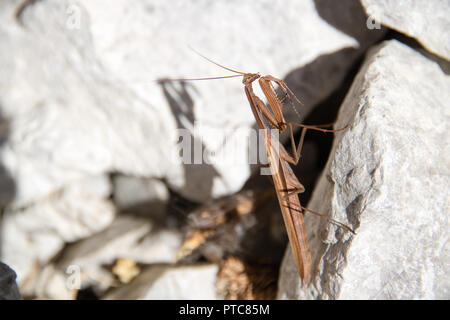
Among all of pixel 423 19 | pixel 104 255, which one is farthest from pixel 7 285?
pixel 423 19

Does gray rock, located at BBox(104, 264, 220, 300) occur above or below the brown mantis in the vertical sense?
below

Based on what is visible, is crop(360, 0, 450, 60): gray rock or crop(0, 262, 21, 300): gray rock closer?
crop(0, 262, 21, 300): gray rock

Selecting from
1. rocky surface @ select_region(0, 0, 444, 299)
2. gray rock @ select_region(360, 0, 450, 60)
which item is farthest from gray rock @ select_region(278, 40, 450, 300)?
gray rock @ select_region(360, 0, 450, 60)

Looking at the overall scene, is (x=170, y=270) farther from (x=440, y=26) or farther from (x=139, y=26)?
(x=440, y=26)

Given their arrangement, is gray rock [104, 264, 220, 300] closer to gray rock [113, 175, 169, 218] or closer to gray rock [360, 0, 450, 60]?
gray rock [113, 175, 169, 218]

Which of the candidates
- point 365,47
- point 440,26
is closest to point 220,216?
point 365,47

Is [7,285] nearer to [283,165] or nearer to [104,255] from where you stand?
[104,255]
